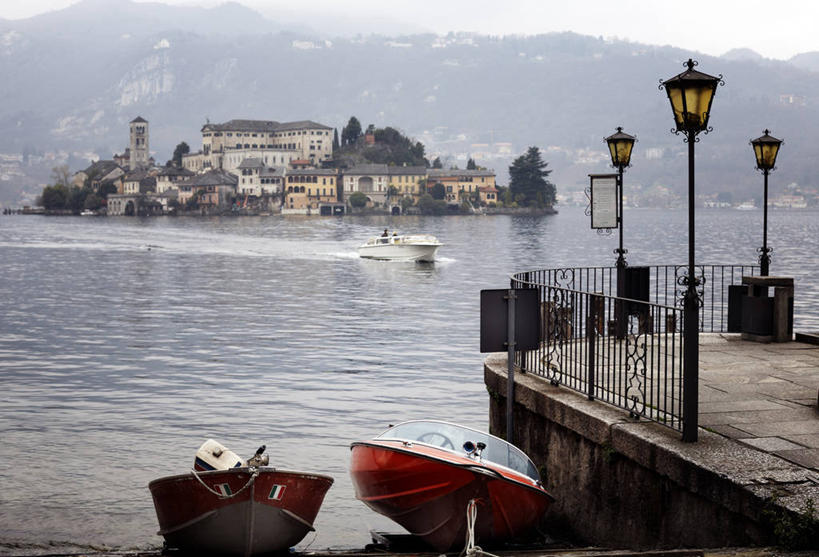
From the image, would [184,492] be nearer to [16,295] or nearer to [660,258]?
[16,295]

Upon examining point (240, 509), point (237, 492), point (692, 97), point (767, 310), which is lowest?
point (240, 509)

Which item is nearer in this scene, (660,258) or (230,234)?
(660,258)

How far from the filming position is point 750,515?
831 centimetres

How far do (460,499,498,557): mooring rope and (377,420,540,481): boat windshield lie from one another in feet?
2.04

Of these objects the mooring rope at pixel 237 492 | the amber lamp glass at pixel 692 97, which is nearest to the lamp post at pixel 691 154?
the amber lamp glass at pixel 692 97

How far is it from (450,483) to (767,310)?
842 cm

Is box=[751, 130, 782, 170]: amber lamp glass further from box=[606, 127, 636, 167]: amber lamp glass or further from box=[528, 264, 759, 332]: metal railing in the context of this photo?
box=[606, 127, 636, 167]: amber lamp glass

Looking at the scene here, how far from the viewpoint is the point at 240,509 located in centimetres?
1045

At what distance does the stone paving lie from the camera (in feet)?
32.9

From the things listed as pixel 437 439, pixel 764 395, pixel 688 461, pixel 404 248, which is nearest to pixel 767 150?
pixel 764 395

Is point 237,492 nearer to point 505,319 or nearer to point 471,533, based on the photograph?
point 471,533

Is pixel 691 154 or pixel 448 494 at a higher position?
pixel 691 154

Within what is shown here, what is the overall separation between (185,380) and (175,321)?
52.4 ft

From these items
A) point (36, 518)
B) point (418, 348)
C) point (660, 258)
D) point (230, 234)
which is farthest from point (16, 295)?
point (230, 234)
